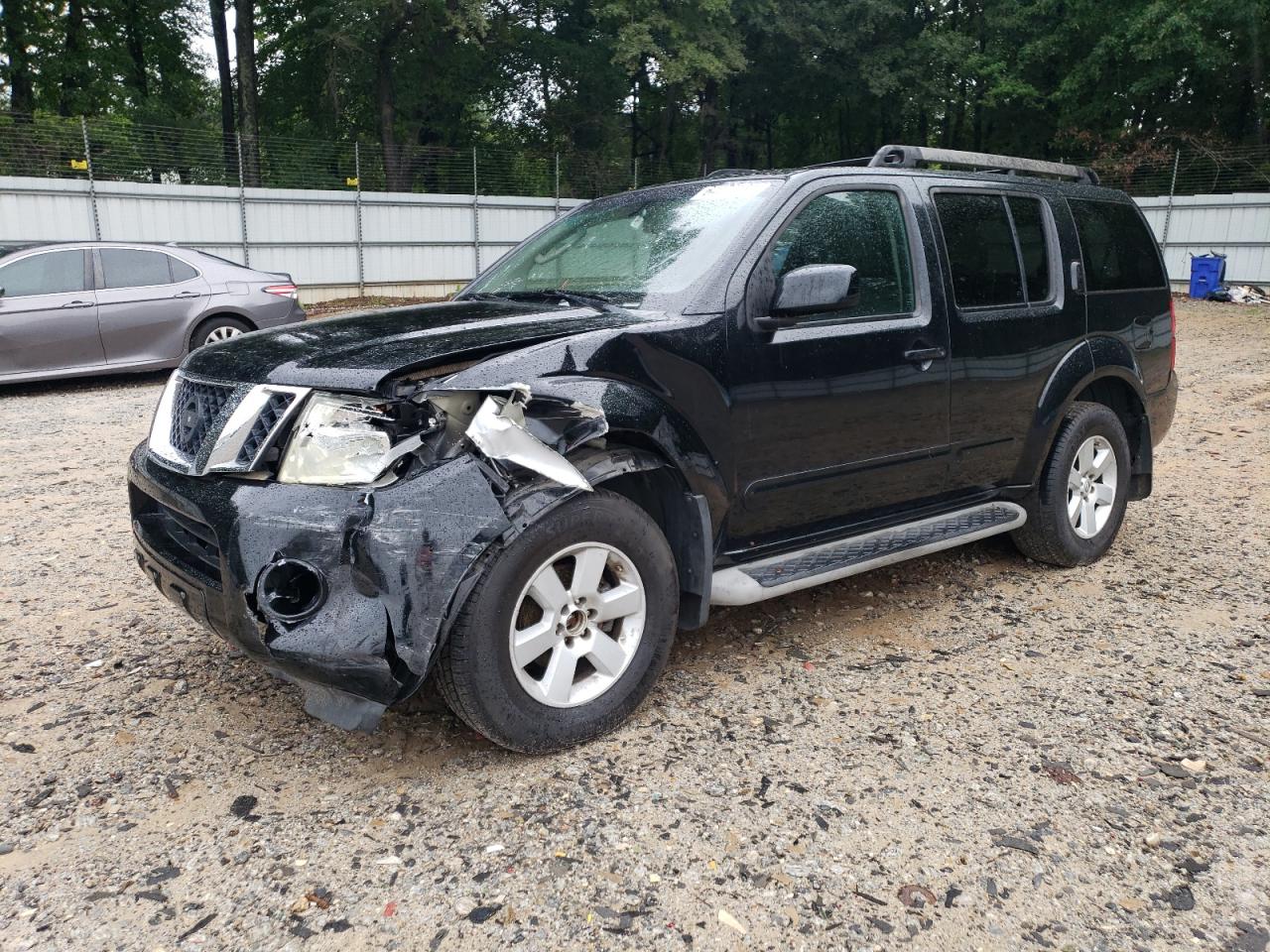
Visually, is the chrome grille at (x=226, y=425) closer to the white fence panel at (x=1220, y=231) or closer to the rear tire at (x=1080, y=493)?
the rear tire at (x=1080, y=493)

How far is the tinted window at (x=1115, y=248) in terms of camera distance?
464 centimetres

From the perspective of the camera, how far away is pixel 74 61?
2767 cm

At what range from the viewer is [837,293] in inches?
128

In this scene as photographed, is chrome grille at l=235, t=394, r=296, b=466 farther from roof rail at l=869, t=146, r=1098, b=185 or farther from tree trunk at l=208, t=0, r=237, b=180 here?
tree trunk at l=208, t=0, r=237, b=180

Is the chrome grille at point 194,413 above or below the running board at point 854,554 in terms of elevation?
above

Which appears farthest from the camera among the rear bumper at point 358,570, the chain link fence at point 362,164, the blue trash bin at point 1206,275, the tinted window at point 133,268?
the blue trash bin at point 1206,275

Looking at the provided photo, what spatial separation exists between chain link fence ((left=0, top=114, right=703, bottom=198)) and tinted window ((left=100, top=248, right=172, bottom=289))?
26.5 feet

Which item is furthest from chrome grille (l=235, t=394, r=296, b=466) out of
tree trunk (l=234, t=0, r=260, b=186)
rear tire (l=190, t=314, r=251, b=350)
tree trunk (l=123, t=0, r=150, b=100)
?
tree trunk (l=123, t=0, r=150, b=100)

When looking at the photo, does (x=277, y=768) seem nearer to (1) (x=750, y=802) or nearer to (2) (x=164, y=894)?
(2) (x=164, y=894)

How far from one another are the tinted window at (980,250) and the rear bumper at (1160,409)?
1285 mm

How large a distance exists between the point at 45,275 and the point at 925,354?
350 inches

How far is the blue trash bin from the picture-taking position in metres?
20.9

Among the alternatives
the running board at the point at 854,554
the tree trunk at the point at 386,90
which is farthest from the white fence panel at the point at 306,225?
the running board at the point at 854,554

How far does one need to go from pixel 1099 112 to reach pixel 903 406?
30.7 metres
